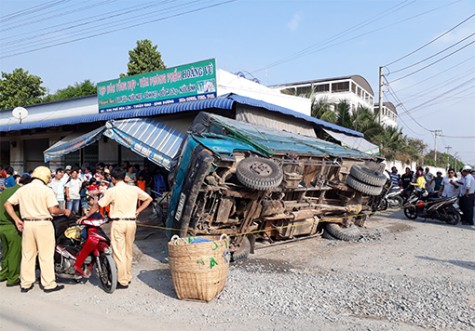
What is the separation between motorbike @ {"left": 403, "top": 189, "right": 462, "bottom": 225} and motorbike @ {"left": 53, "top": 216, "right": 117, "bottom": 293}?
9.63m

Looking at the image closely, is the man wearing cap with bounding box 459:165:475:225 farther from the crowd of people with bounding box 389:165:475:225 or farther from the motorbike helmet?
the motorbike helmet

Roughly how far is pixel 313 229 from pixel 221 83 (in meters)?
6.13

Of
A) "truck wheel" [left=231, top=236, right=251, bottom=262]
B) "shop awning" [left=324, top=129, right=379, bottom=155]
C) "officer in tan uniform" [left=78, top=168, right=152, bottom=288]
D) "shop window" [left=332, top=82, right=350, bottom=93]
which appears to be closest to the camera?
"officer in tan uniform" [left=78, top=168, right=152, bottom=288]

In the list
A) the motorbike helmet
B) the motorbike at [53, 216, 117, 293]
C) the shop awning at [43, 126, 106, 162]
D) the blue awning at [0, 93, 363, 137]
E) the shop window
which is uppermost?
the shop window

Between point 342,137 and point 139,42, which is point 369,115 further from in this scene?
point 139,42

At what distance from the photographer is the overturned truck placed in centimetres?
598

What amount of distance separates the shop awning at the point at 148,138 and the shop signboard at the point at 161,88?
1542mm

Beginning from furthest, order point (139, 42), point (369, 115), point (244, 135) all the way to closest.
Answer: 1. point (139, 42)
2. point (369, 115)
3. point (244, 135)

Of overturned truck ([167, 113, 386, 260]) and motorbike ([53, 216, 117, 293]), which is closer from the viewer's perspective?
motorbike ([53, 216, 117, 293])

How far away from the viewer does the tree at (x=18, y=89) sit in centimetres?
3141

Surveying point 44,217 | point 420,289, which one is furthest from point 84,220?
point 420,289

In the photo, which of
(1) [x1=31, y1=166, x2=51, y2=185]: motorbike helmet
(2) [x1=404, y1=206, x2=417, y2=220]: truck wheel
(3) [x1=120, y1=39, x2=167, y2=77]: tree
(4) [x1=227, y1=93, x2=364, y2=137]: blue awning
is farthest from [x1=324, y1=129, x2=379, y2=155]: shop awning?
(3) [x1=120, y1=39, x2=167, y2=77]: tree

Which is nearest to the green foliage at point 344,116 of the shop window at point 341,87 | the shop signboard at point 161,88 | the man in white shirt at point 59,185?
the shop signboard at point 161,88

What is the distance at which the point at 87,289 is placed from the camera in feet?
16.8
